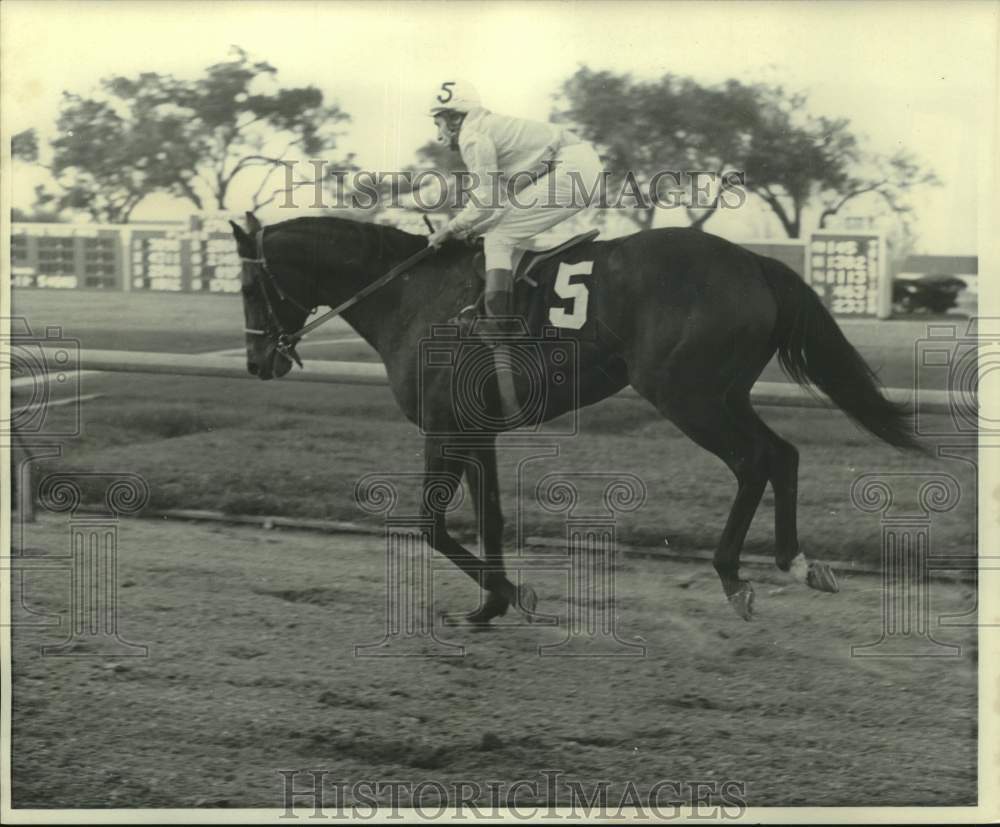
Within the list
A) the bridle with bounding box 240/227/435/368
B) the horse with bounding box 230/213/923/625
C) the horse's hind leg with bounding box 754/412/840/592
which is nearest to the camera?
the horse with bounding box 230/213/923/625

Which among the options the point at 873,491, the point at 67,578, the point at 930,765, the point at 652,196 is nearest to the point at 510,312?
the point at 652,196

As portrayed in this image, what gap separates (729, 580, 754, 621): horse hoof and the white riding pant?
155cm

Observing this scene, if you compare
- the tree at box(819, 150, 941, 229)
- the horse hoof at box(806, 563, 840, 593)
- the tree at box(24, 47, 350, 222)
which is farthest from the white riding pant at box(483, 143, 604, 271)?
the horse hoof at box(806, 563, 840, 593)

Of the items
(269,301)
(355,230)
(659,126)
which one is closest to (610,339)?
(659,126)

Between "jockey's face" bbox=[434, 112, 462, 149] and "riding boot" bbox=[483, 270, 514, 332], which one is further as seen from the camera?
"jockey's face" bbox=[434, 112, 462, 149]

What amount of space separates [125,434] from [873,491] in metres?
2.96

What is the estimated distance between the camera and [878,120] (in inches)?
247

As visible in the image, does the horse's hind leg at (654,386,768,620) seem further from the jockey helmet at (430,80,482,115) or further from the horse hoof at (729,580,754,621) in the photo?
the jockey helmet at (430,80,482,115)

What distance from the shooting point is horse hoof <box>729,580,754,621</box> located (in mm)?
6262

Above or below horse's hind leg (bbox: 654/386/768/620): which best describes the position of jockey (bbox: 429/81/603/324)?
above

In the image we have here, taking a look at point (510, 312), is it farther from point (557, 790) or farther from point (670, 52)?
point (557, 790)

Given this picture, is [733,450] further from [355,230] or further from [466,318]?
[355,230]

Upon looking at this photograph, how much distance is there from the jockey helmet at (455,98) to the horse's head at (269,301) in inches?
33.0

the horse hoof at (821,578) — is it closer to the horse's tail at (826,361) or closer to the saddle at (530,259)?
the horse's tail at (826,361)
